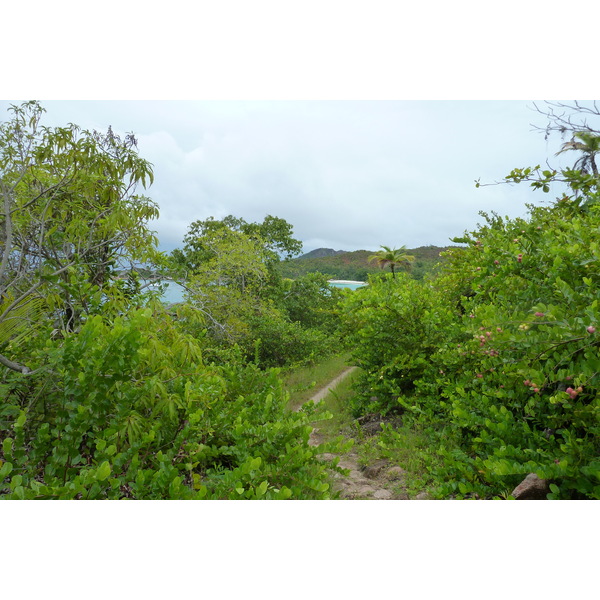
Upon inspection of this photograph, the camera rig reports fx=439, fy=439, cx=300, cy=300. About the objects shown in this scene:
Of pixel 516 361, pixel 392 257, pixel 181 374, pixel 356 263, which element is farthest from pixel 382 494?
pixel 356 263

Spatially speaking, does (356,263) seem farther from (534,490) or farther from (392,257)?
(534,490)

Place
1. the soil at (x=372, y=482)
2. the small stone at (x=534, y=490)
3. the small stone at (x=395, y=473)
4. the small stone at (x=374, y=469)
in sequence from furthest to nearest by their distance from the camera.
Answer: the small stone at (x=374, y=469) → the small stone at (x=395, y=473) → the soil at (x=372, y=482) → the small stone at (x=534, y=490)

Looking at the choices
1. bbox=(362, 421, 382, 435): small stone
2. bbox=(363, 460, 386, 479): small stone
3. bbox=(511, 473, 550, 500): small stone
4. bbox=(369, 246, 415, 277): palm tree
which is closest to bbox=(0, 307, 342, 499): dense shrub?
bbox=(511, 473, 550, 500): small stone

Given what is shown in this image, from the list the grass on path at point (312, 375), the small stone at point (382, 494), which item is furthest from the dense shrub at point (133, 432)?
the grass on path at point (312, 375)

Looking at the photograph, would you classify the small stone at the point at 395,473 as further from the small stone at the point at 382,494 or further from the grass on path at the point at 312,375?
the grass on path at the point at 312,375

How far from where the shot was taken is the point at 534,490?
9.89 feet

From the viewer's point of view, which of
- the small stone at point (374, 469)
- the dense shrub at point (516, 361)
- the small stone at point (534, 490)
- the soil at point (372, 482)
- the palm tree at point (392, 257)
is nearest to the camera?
the dense shrub at point (516, 361)

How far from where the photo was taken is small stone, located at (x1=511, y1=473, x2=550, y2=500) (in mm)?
3012

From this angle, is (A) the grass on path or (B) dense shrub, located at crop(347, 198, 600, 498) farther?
(A) the grass on path

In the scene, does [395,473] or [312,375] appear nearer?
[395,473]

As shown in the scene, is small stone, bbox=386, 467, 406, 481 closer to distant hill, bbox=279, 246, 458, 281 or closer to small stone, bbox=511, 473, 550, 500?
small stone, bbox=511, 473, 550, 500

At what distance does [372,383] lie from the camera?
6.70 metres

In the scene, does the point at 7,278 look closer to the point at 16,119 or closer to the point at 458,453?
the point at 16,119

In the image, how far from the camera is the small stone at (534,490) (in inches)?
119
